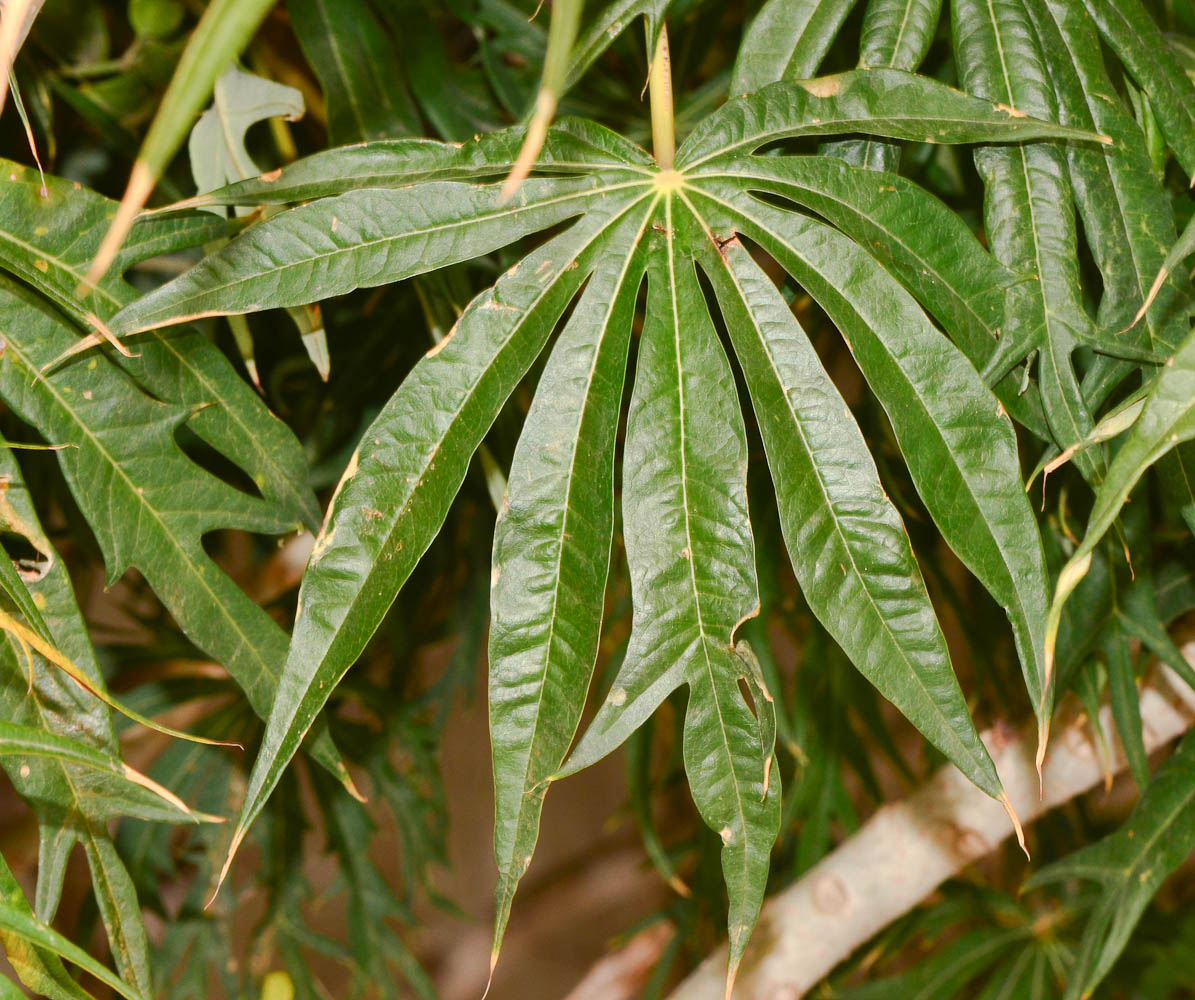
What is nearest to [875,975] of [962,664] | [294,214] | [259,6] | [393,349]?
[962,664]

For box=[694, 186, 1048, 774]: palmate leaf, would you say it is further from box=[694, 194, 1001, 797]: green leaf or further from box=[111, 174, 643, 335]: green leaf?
box=[111, 174, 643, 335]: green leaf

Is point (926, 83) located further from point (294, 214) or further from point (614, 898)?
point (614, 898)

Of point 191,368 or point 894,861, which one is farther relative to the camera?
point 894,861

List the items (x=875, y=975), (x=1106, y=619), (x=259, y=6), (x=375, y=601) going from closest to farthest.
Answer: (x=259, y=6) < (x=375, y=601) < (x=1106, y=619) < (x=875, y=975)

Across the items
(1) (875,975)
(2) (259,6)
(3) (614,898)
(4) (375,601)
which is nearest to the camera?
(2) (259,6)

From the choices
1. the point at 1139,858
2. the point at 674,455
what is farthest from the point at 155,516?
the point at 1139,858

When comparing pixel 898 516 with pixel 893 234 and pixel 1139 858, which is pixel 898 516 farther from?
pixel 1139 858
